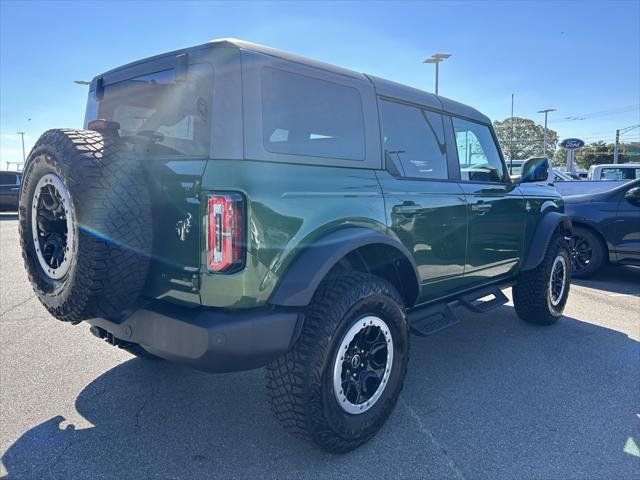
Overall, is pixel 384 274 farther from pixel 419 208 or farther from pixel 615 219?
pixel 615 219

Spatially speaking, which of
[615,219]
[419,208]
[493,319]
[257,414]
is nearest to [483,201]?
[419,208]

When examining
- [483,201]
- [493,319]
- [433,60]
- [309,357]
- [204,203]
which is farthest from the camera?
[433,60]

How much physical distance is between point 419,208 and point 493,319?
2610 mm

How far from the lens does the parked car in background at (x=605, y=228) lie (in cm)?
671

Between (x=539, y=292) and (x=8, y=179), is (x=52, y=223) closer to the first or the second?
(x=539, y=292)

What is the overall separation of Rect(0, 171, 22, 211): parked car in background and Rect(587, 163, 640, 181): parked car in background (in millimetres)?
17891

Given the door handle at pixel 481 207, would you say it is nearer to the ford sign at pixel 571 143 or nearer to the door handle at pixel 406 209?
the door handle at pixel 406 209


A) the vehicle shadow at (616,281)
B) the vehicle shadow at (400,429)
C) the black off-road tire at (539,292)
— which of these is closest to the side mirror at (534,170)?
the black off-road tire at (539,292)

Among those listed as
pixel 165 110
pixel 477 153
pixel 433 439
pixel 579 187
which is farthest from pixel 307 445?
pixel 579 187

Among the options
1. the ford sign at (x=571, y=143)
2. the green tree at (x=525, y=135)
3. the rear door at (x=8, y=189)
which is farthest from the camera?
the green tree at (x=525, y=135)

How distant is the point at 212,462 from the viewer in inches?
95.1

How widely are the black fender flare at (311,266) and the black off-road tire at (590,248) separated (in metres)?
5.81

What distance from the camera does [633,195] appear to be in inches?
265

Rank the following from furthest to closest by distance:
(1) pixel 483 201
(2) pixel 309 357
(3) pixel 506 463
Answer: (1) pixel 483 201, (3) pixel 506 463, (2) pixel 309 357
